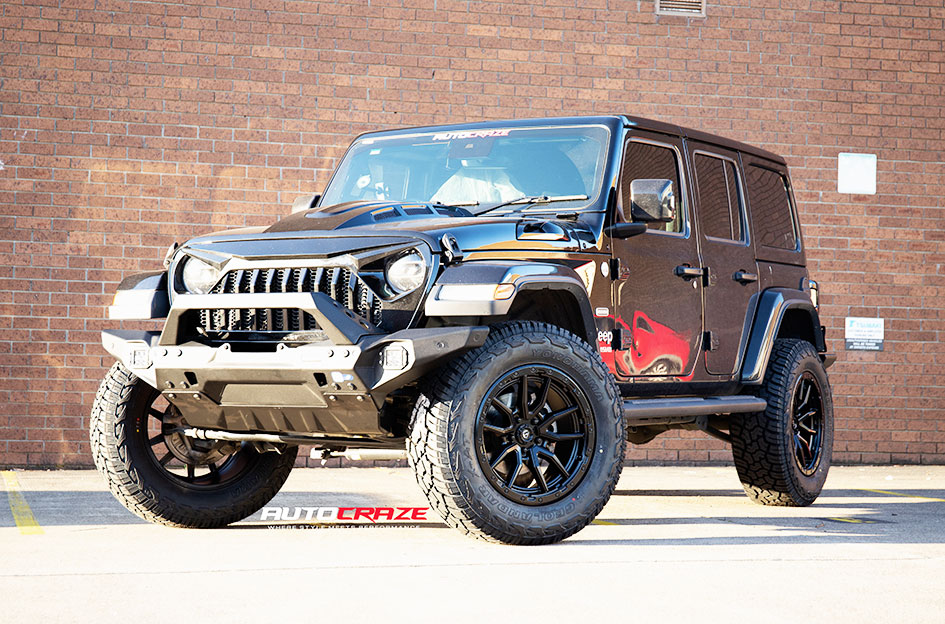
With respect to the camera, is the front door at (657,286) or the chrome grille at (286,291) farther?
the front door at (657,286)

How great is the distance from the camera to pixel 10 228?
35.3 ft

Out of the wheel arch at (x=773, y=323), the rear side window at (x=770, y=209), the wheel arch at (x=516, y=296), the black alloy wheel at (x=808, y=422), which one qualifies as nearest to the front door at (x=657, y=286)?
the wheel arch at (x=516, y=296)

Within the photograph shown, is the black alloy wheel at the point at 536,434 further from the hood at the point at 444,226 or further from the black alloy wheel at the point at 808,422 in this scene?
the black alloy wheel at the point at 808,422

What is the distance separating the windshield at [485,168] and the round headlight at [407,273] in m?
1.11

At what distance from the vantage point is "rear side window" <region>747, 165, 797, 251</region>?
27.0 ft

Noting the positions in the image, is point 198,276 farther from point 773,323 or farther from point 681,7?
point 681,7

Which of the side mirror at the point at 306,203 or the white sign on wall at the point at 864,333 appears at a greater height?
the side mirror at the point at 306,203

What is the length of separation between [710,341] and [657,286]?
0.67 metres

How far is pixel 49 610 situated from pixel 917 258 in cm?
1026

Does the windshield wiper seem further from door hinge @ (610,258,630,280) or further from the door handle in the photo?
the door handle

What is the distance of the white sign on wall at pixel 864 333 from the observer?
12133 millimetres

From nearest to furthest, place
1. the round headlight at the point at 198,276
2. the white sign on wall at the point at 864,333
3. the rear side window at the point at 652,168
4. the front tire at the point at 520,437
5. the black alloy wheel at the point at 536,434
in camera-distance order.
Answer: the front tire at the point at 520,437 < the black alloy wheel at the point at 536,434 < the round headlight at the point at 198,276 < the rear side window at the point at 652,168 < the white sign on wall at the point at 864,333

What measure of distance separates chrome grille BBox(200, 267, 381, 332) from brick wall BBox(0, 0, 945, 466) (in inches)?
213

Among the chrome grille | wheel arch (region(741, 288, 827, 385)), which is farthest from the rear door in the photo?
the chrome grille
